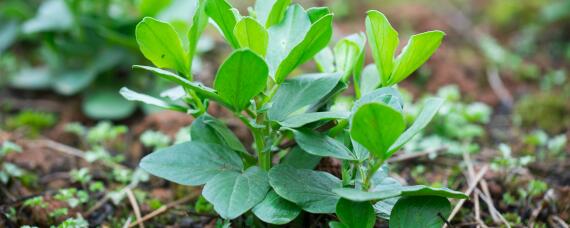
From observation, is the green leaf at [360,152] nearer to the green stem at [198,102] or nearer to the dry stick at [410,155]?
the green stem at [198,102]

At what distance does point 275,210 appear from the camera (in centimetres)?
→ 113

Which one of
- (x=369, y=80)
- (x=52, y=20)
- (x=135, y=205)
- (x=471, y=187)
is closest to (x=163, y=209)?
(x=135, y=205)

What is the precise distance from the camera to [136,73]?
249 centimetres

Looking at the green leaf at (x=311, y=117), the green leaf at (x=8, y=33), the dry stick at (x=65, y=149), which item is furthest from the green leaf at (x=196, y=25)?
the green leaf at (x=8, y=33)

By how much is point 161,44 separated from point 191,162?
0.88ft

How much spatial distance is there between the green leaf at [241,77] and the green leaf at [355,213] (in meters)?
0.30

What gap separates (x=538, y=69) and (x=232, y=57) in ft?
7.82

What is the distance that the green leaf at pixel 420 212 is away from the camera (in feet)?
3.78

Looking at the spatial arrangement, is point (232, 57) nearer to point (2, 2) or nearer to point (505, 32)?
point (2, 2)

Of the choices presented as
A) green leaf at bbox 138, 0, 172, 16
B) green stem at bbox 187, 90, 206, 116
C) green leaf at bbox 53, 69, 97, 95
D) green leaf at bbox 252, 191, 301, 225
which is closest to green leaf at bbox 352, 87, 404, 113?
green leaf at bbox 252, 191, 301, 225

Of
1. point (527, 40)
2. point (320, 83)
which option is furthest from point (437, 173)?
point (527, 40)

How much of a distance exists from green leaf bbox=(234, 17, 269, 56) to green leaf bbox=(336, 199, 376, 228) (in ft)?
1.22

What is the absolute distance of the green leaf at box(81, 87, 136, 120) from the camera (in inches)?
92.9

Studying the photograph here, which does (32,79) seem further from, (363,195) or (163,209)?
(363,195)
